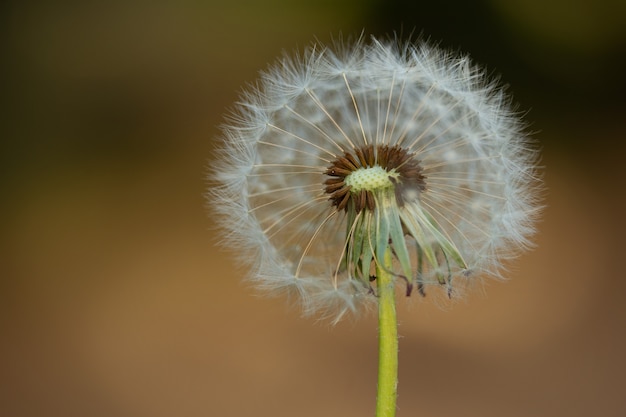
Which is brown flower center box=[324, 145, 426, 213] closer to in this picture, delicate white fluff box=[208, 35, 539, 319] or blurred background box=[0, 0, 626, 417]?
delicate white fluff box=[208, 35, 539, 319]

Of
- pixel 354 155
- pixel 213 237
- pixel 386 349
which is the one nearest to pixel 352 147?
pixel 354 155

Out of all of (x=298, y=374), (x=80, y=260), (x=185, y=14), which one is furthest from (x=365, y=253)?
(x=185, y=14)

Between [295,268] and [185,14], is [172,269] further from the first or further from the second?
[295,268]

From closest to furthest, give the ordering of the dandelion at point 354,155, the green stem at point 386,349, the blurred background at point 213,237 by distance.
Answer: the green stem at point 386,349
the dandelion at point 354,155
the blurred background at point 213,237

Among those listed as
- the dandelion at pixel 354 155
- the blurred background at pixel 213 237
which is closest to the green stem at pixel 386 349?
the dandelion at pixel 354 155

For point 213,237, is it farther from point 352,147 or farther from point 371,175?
point 371,175

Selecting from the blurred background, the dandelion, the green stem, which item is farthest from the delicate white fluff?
the blurred background

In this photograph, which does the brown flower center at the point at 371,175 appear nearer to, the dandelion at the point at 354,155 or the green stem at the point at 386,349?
the dandelion at the point at 354,155
